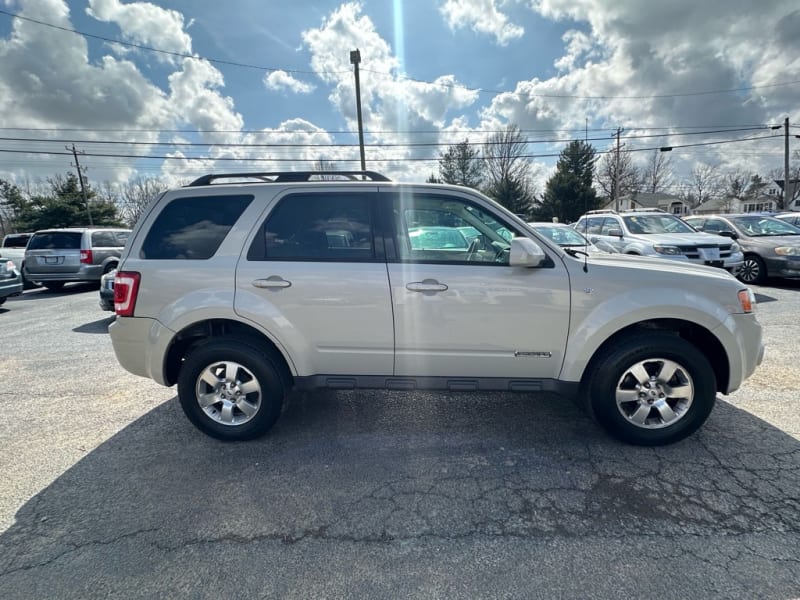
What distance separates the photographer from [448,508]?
93.7 inches

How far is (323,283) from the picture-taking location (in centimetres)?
292

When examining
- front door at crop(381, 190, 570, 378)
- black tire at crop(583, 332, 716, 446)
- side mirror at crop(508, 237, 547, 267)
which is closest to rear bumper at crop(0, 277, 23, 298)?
front door at crop(381, 190, 570, 378)

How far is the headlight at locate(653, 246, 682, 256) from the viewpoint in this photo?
8.07 metres

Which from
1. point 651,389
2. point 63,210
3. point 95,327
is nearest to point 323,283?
point 651,389

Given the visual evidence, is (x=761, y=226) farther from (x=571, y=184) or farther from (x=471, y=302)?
(x=571, y=184)

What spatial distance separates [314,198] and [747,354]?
3369 millimetres

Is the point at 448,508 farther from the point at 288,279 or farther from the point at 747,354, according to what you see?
the point at 747,354

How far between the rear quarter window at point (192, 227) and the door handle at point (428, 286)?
4.73ft

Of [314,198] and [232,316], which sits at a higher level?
[314,198]

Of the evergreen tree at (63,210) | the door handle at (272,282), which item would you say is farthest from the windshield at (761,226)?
the evergreen tree at (63,210)

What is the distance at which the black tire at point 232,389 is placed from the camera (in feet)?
9.93

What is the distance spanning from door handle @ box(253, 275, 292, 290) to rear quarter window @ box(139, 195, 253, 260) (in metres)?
0.45

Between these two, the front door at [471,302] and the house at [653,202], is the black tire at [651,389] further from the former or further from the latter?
the house at [653,202]

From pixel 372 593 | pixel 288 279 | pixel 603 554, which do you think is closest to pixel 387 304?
pixel 288 279
